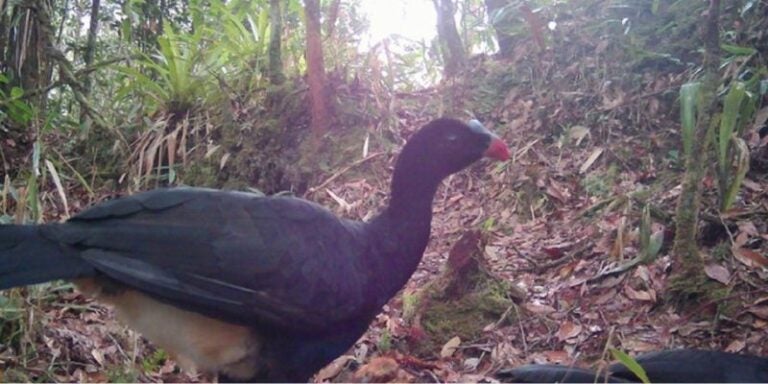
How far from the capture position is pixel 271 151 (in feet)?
19.2

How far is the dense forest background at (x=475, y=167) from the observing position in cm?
352

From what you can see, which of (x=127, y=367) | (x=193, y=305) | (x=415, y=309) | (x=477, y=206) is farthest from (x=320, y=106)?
(x=193, y=305)

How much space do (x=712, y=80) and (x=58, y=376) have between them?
2.94 meters

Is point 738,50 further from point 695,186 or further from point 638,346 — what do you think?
point 638,346

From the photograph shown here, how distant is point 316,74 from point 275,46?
0.45 meters

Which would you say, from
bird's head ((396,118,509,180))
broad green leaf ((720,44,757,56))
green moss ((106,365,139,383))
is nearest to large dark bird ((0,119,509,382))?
bird's head ((396,118,509,180))

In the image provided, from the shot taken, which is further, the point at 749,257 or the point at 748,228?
the point at 748,228

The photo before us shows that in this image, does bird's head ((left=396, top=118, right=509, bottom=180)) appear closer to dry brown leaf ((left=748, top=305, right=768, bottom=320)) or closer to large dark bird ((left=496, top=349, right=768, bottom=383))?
large dark bird ((left=496, top=349, right=768, bottom=383))

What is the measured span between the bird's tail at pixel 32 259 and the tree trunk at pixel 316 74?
3.29 m

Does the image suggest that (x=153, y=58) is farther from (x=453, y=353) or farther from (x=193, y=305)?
(x=193, y=305)

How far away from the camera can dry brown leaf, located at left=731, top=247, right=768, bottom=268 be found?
11.5 feet

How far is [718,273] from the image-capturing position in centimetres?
354

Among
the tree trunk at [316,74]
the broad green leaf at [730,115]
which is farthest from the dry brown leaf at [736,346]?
the tree trunk at [316,74]

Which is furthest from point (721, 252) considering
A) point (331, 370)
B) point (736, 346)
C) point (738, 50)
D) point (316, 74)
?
point (316, 74)
